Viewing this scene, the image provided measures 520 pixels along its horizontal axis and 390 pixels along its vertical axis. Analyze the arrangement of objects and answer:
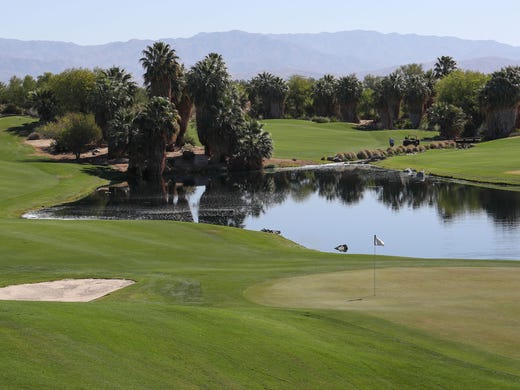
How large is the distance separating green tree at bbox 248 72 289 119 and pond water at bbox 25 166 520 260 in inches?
3201

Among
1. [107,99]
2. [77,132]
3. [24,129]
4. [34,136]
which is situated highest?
[107,99]

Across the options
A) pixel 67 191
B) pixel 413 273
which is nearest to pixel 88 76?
pixel 67 191

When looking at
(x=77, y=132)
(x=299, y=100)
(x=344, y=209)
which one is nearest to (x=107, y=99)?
(x=77, y=132)

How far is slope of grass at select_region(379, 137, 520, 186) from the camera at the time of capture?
300 feet

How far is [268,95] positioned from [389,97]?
108 feet

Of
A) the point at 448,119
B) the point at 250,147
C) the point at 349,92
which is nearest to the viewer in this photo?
the point at 250,147

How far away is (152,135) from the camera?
318 feet

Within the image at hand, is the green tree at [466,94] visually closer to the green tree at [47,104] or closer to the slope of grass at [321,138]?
the slope of grass at [321,138]

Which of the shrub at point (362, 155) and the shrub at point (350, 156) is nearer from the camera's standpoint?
the shrub at point (350, 156)

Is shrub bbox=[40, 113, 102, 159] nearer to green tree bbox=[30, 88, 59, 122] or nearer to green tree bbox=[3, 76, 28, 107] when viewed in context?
green tree bbox=[30, 88, 59, 122]

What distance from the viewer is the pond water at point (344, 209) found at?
178 feet

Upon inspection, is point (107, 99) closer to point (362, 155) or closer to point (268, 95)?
point (362, 155)

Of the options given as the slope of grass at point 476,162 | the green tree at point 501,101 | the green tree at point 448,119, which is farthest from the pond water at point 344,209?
the green tree at point 448,119

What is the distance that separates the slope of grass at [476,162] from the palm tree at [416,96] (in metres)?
34.1
